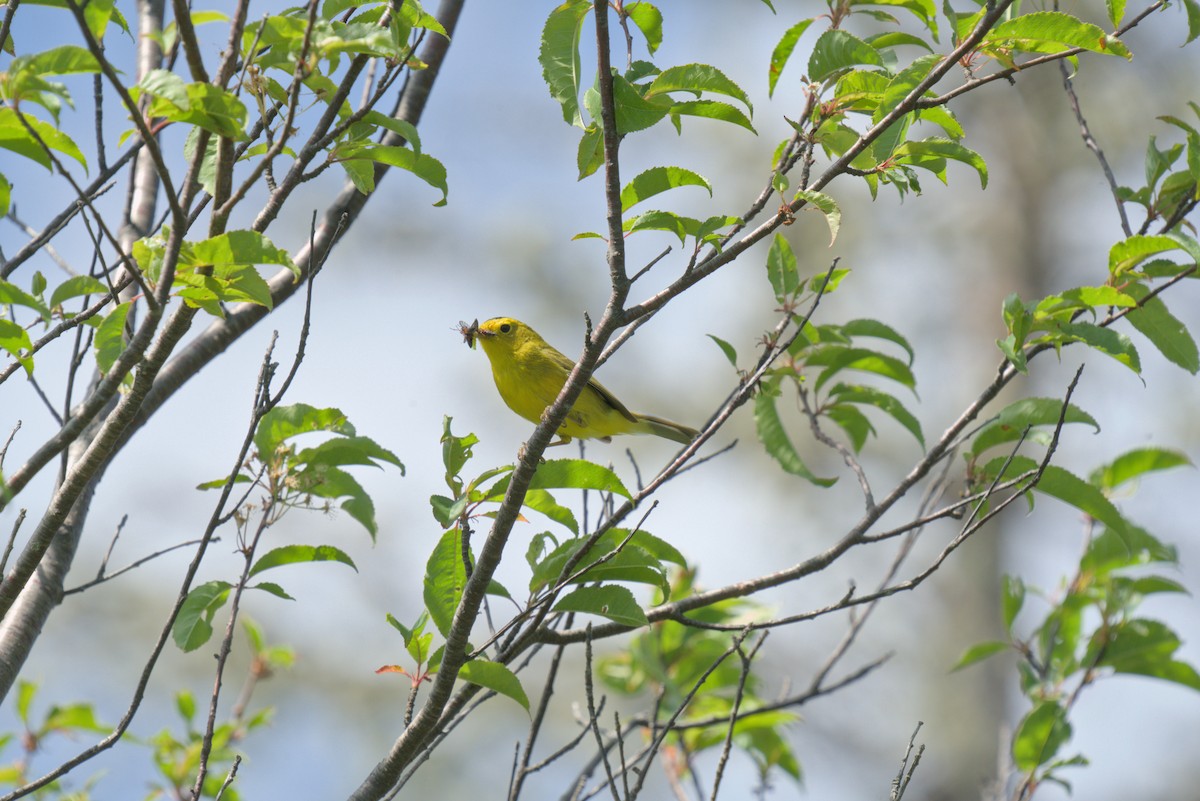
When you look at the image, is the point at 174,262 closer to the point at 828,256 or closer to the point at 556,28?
the point at 556,28

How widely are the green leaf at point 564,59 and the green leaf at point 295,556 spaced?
1167 millimetres

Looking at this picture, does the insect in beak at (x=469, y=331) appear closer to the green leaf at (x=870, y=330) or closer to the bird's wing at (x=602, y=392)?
the bird's wing at (x=602, y=392)

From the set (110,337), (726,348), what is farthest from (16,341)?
(726,348)

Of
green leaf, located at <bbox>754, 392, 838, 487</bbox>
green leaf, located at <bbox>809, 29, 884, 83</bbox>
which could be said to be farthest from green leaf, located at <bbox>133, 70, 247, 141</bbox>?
green leaf, located at <bbox>754, 392, 838, 487</bbox>

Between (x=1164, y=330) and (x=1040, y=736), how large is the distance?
62.6 inches

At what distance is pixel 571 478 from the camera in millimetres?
2693

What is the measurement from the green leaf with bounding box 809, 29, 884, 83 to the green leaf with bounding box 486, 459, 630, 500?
1.01 meters

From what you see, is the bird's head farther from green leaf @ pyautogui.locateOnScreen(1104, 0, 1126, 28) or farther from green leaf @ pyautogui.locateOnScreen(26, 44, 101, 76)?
green leaf @ pyautogui.locateOnScreen(26, 44, 101, 76)

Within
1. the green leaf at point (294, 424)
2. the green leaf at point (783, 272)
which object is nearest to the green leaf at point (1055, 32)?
the green leaf at point (783, 272)

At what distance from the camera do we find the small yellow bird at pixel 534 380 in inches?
208

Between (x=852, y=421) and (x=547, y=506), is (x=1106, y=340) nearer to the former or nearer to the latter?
(x=852, y=421)

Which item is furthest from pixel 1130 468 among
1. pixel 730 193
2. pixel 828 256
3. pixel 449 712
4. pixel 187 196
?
pixel 730 193

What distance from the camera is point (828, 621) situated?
14.6 meters

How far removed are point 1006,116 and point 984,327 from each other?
3374mm
